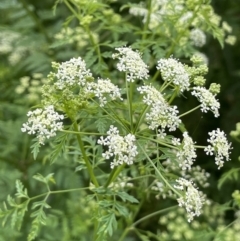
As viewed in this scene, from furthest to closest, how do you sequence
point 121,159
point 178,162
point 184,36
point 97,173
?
point 97,173 < point 184,36 < point 178,162 < point 121,159

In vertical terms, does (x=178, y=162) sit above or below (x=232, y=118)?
above

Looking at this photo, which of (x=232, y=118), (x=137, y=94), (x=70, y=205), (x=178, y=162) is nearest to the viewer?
(x=178, y=162)

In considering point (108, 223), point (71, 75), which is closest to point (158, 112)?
point (71, 75)

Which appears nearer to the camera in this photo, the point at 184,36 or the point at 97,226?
the point at 97,226

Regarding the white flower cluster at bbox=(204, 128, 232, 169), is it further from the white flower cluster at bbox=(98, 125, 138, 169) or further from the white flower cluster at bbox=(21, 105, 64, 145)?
the white flower cluster at bbox=(21, 105, 64, 145)

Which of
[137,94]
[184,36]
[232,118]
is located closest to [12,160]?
[137,94]

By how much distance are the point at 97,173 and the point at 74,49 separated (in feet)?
4.14

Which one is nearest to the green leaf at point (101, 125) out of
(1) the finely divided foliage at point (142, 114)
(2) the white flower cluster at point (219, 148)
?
(1) the finely divided foliage at point (142, 114)

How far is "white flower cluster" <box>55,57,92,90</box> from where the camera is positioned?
6.30ft

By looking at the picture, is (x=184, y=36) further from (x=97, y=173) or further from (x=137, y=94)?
(x=97, y=173)

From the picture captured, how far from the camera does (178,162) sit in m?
1.99

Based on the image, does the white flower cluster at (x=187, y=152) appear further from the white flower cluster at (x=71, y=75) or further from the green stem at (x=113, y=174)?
the white flower cluster at (x=71, y=75)

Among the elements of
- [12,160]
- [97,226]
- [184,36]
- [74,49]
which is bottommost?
[12,160]

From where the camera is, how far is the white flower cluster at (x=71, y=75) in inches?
75.5
